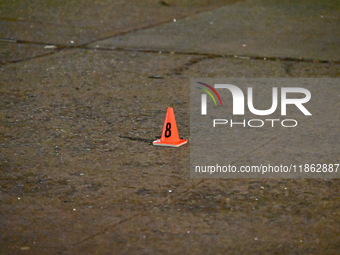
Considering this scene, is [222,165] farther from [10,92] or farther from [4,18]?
[4,18]

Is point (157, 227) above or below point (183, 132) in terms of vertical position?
below

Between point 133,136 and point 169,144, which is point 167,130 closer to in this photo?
point 169,144

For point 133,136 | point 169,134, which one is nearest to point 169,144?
point 169,134

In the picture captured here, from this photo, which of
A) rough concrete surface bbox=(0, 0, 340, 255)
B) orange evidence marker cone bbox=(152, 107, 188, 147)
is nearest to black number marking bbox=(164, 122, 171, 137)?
orange evidence marker cone bbox=(152, 107, 188, 147)

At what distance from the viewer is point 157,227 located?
4.50 meters

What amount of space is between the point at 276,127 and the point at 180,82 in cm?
161

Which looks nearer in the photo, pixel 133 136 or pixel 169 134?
pixel 169 134

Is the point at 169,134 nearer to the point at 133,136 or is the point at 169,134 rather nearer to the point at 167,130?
the point at 167,130

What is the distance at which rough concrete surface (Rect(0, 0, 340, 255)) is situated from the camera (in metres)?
4.42

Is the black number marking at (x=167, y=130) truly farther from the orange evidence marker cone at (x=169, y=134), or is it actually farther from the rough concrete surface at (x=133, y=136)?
the rough concrete surface at (x=133, y=136)

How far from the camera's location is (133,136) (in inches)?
243

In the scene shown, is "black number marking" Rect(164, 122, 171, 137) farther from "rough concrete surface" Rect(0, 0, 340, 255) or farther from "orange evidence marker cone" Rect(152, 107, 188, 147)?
"rough concrete surface" Rect(0, 0, 340, 255)

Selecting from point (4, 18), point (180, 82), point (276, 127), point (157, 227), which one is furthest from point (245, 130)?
point (4, 18)

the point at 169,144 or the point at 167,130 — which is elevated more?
the point at 167,130
